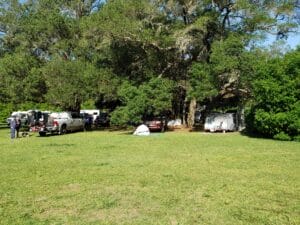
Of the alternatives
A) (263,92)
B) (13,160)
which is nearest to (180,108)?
(263,92)

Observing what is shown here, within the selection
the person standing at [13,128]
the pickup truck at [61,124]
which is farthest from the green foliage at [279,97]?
the person standing at [13,128]

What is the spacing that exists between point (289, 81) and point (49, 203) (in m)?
19.3

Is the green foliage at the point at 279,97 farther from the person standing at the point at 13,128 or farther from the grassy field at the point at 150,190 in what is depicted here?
the person standing at the point at 13,128

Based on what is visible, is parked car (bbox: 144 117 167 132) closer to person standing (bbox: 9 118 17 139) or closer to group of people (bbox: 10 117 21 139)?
group of people (bbox: 10 117 21 139)

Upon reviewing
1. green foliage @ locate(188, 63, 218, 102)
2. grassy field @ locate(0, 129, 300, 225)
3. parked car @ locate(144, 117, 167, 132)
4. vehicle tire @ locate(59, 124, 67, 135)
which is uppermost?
green foliage @ locate(188, 63, 218, 102)

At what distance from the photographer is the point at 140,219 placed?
672 centimetres

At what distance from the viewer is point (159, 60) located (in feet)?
115

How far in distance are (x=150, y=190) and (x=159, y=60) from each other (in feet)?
88.1

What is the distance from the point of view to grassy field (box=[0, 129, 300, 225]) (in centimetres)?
689

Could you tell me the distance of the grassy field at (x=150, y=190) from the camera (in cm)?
689

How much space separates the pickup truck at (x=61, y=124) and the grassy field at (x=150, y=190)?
50.4 feet

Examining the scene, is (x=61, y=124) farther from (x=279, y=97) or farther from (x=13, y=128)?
(x=279, y=97)

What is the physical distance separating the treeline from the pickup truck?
1.89m

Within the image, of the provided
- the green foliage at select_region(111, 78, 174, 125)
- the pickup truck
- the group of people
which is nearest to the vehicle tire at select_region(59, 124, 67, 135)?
the pickup truck
